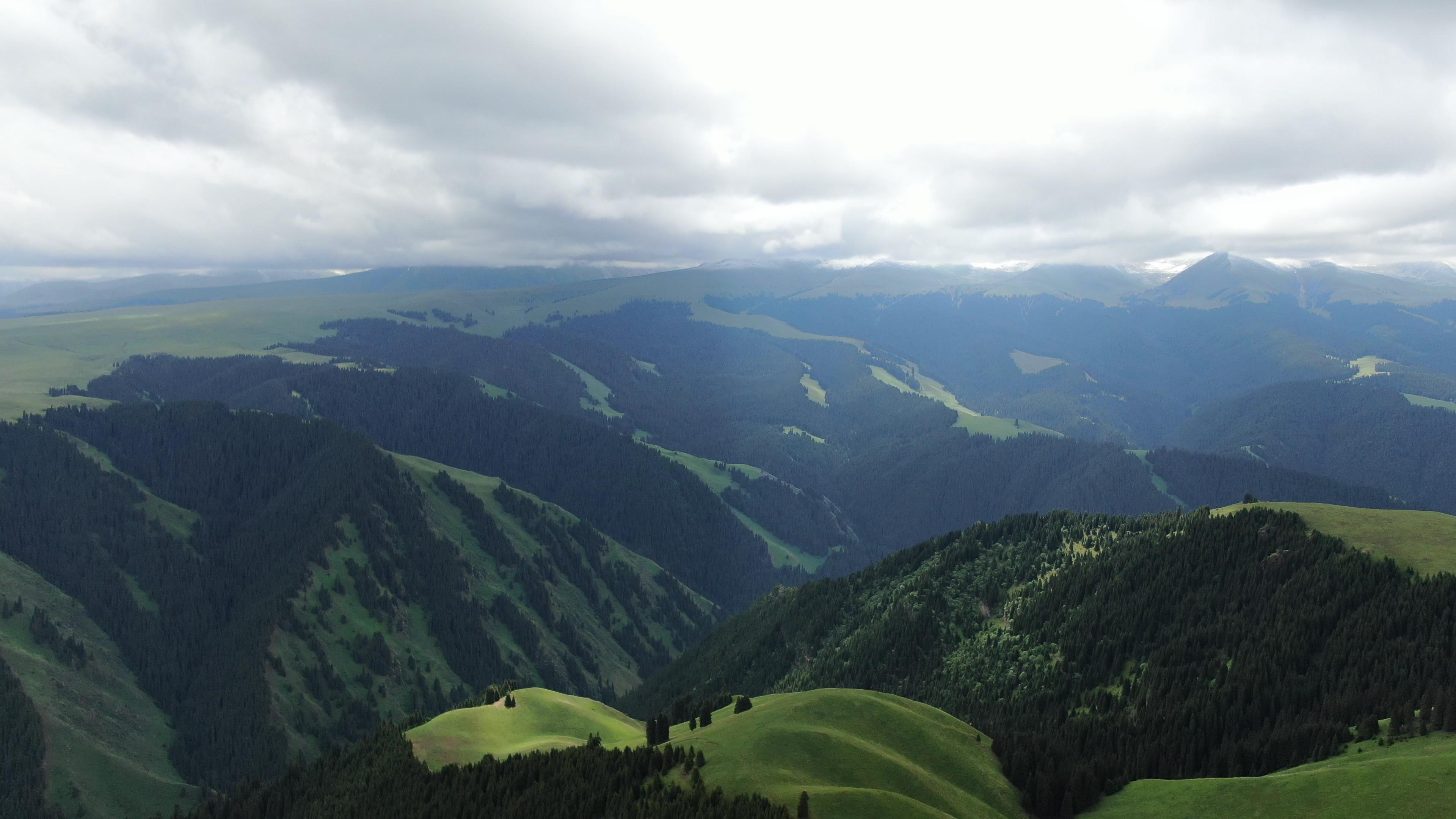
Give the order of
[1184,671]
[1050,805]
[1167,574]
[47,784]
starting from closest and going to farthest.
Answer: [1050,805]
[1184,671]
[1167,574]
[47,784]

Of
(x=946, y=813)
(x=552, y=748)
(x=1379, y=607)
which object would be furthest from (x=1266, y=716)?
(x=552, y=748)

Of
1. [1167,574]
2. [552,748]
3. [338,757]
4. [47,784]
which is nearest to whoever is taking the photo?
[552,748]

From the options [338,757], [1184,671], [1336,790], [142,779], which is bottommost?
[142,779]

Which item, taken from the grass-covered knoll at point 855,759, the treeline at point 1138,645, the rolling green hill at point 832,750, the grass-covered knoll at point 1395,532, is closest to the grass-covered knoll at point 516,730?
the rolling green hill at point 832,750

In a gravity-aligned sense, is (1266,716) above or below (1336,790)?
below

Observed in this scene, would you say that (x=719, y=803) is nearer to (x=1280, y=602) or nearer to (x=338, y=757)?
(x=338, y=757)

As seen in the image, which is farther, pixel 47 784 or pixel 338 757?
pixel 47 784

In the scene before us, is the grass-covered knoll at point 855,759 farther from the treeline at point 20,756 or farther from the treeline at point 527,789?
the treeline at point 20,756
